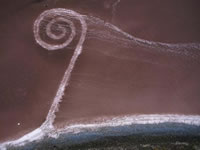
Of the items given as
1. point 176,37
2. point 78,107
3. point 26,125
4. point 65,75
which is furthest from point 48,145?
point 176,37

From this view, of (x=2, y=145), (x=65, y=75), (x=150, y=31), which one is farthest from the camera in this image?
(x=150, y=31)

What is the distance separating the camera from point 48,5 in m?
3.96

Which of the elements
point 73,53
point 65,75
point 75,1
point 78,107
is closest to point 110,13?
point 75,1

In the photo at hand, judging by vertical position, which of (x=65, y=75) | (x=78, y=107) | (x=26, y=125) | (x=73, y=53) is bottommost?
(x=26, y=125)

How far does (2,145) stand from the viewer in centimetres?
343

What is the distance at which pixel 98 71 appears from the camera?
368cm

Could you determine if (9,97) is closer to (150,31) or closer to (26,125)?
(26,125)

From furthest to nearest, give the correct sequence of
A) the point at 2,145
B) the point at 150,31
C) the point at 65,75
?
the point at 150,31, the point at 65,75, the point at 2,145

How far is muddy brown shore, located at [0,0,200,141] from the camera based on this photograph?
139 inches

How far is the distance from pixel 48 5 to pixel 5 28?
0.74 metres

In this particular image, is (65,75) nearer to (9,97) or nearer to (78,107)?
(78,107)

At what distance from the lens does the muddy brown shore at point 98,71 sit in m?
3.54

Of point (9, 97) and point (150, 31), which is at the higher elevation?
point (150, 31)

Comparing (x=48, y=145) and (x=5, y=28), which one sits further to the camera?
(x=5, y=28)
